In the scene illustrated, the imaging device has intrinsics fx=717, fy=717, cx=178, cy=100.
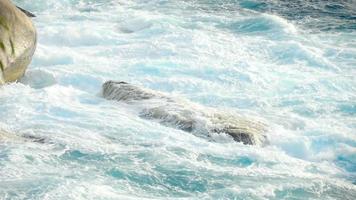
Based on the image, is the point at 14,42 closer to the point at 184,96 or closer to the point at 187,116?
the point at 184,96

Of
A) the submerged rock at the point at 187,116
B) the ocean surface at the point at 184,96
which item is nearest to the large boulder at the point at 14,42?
the ocean surface at the point at 184,96

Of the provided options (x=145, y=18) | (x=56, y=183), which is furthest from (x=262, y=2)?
(x=56, y=183)

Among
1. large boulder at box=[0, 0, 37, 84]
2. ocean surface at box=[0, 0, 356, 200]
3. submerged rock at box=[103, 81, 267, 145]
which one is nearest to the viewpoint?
ocean surface at box=[0, 0, 356, 200]

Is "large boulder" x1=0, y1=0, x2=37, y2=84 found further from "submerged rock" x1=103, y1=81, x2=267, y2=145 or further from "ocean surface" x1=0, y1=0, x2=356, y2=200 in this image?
"submerged rock" x1=103, y1=81, x2=267, y2=145

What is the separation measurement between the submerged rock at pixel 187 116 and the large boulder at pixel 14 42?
72.3 inches

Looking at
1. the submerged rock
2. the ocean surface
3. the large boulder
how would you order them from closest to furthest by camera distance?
the ocean surface < the submerged rock < the large boulder

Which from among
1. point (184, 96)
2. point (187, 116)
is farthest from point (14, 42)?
point (187, 116)

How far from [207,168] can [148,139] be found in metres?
Answer: 1.30

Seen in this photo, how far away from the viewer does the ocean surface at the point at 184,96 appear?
9398 mm

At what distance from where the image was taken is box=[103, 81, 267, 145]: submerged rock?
11.0m

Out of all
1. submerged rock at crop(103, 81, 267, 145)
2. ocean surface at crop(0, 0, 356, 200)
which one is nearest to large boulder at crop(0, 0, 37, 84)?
ocean surface at crop(0, 0, 356, 200)

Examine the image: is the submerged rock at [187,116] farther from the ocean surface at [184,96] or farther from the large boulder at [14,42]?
the large boulder at [14,42]

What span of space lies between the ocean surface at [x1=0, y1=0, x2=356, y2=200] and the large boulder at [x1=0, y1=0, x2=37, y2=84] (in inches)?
11.7

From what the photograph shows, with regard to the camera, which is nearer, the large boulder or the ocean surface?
the ocean surface
